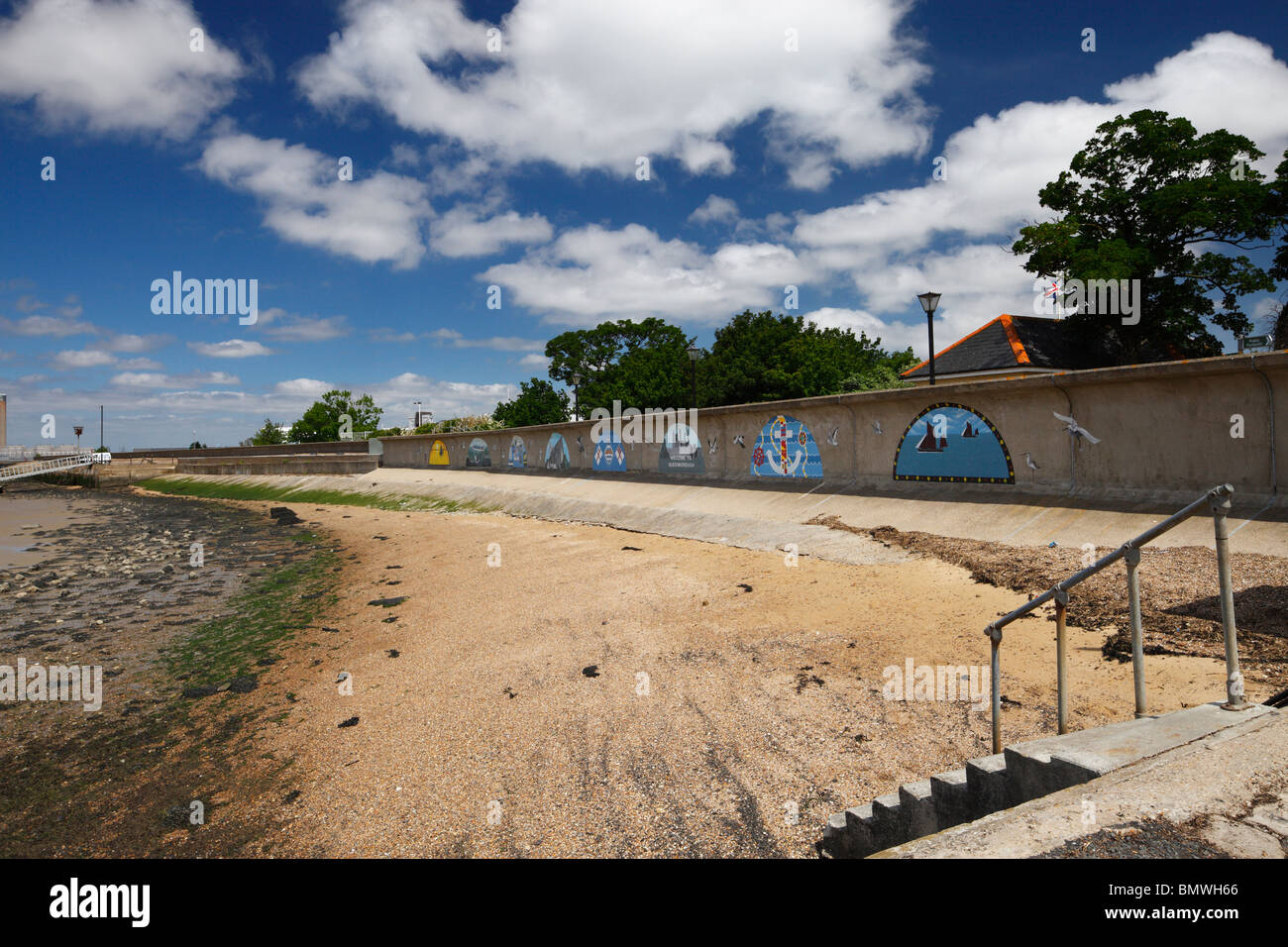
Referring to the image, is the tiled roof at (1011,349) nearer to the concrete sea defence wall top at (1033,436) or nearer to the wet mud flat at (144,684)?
the concrete sea defence wall top at (1033,436)

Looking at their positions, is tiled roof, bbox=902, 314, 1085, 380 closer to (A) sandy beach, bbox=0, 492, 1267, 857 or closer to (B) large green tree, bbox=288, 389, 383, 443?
(A) sandy beach, bbox=0, 492, 1267, 857

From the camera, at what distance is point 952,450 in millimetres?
15172

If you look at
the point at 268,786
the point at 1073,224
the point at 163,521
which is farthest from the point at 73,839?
the point at 1073,224

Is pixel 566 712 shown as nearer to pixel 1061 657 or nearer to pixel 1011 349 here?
pixel 1061 657

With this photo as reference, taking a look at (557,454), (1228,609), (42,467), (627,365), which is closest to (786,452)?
(557,454)

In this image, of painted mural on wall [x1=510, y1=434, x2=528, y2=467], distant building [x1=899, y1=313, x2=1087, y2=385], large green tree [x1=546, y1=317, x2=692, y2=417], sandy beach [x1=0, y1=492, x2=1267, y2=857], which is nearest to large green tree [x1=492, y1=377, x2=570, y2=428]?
large green tree [x1=546, y1=317, x2=692, y2=417]

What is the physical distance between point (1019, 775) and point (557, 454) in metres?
29.8

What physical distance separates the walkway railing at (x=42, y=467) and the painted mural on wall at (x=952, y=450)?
285 ft

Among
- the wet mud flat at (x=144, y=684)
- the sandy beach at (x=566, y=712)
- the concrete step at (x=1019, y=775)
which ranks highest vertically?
the concrete step at (x=1019, y=775)

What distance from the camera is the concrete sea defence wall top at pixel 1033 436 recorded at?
1049cm

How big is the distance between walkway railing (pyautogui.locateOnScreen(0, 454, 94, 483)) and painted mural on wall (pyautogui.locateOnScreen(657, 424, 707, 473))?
7647 cm

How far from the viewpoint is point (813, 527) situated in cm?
1534

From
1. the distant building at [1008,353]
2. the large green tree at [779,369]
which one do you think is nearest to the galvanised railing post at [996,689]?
the distant building at [1008,353]
